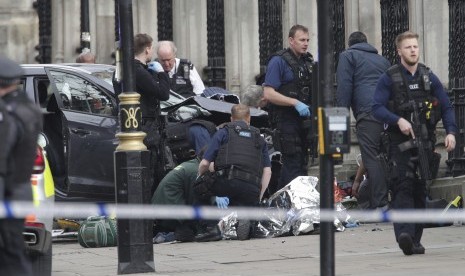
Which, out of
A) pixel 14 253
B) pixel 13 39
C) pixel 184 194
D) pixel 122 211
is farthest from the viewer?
pixel 13 39

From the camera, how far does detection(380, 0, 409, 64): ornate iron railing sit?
24.8 meters

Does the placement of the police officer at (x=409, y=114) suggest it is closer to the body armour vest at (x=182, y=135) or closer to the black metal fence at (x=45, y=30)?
the body armour vest at (x=182, y=135)

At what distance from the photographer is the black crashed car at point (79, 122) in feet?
55.1

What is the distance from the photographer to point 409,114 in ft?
47.1

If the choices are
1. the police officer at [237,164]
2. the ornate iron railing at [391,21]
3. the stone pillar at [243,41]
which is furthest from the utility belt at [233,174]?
the stone pillar at [243,41]

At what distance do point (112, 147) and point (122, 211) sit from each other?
145 inches

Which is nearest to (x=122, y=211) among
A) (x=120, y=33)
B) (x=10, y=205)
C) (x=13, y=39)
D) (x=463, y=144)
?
(x=120, y=33)

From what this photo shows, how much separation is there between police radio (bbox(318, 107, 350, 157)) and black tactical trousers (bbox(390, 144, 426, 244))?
351cm

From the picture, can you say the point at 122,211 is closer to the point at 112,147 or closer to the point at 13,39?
the point at 112,147

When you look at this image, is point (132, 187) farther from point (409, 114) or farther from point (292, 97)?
point (292, 97)

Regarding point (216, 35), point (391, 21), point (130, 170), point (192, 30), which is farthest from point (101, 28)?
point (130, 170)

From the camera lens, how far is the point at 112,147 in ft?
55.7

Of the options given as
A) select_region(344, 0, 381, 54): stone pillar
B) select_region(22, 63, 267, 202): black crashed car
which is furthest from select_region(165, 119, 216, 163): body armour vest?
select_region(344, 0, 381, 54): stone pillar

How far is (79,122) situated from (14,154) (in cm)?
677
